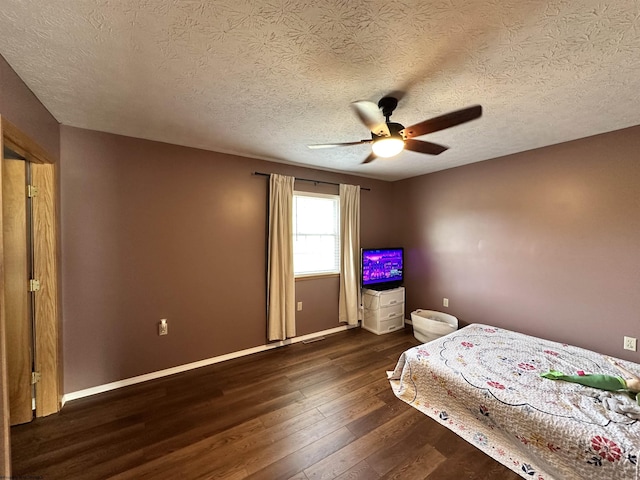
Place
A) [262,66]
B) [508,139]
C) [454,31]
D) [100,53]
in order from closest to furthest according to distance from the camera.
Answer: [454,31] < [100,53] < [262,66] < [508,139]

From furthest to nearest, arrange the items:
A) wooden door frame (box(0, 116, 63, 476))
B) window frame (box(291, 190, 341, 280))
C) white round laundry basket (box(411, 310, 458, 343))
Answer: window frame (box(291, 190, 341, 280)) < white round laundry basket (box(411, 310, 458, 343)) < wooden door frame (box(0, 116, 63, 476))

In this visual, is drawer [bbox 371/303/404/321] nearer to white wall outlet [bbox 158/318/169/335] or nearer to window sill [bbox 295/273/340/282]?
window sill [bbox 295/273/340/282]

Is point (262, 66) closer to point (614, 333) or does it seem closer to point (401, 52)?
point (401, 52)

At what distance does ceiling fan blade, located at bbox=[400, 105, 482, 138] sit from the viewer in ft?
5.31

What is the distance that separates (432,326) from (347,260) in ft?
4.86

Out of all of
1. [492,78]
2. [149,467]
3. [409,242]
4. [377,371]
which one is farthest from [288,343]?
[492,78]

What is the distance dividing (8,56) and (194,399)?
2.69 metres

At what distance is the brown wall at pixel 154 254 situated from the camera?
2354 mm

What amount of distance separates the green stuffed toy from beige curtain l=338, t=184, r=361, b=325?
2358 mm

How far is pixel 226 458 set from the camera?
1.68m

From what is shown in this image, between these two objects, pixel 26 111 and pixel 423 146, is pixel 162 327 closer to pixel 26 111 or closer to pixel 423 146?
pixel 26 111

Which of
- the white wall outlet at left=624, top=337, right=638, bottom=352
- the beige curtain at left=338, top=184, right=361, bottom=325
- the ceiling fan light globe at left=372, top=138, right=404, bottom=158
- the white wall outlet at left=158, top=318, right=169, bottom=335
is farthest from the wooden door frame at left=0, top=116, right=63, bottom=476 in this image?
the white wall outlet at left=624, top=337, right=638, bottom=352

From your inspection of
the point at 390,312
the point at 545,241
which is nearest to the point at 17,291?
the point at 390,312

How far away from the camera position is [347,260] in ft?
13.0
